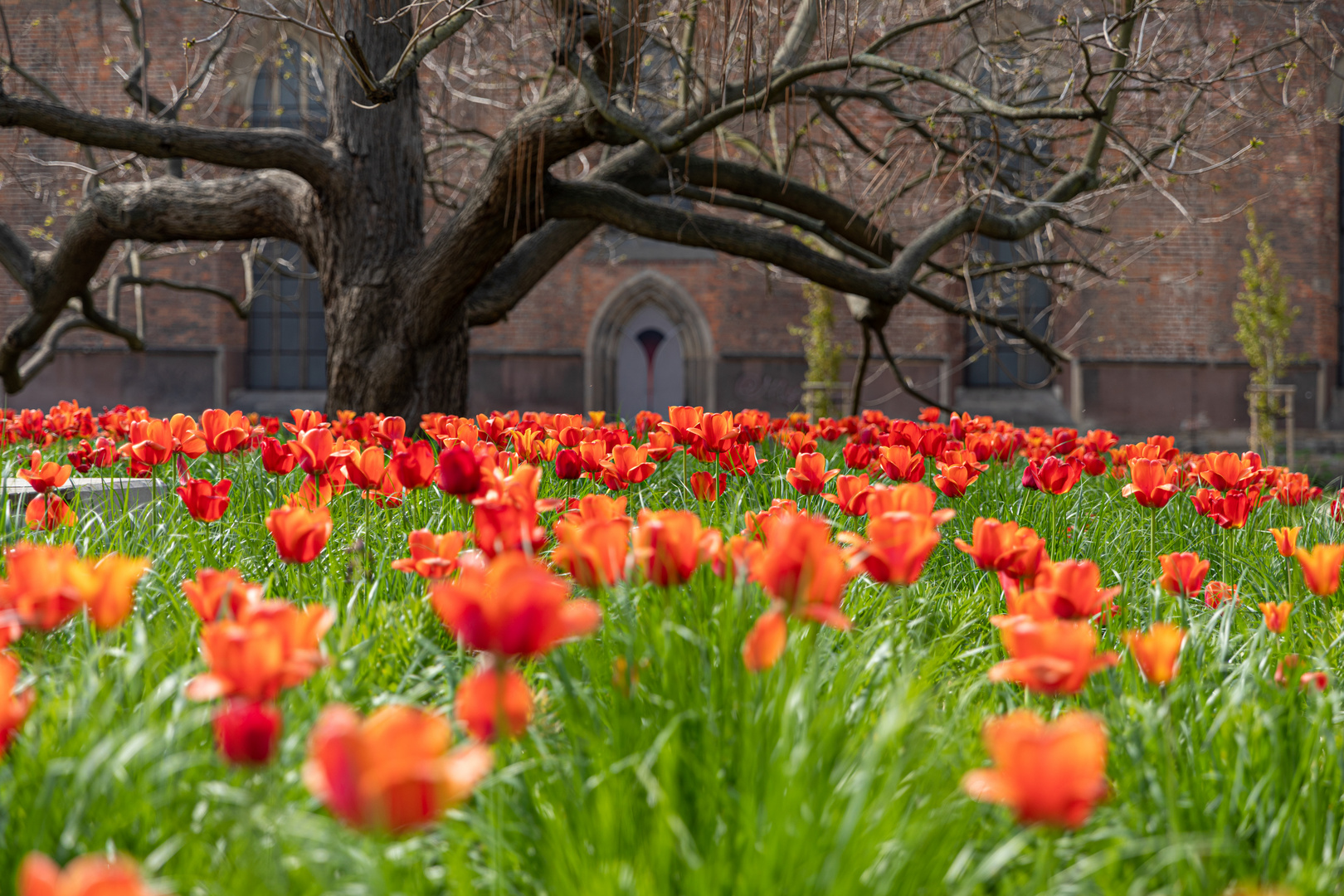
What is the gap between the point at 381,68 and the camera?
19.1ft

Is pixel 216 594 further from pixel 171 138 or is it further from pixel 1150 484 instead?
pixel 171 138

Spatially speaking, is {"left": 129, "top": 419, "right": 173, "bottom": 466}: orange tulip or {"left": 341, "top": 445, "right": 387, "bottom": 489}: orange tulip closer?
{"left": 341, "top": 445, "right": 387, "bottom": 489}: orange tulip

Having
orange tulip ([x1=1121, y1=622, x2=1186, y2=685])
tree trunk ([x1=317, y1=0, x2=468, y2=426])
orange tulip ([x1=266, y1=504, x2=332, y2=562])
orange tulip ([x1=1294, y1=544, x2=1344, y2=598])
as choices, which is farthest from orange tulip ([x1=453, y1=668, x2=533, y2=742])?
tree trunk ([x1=317, y1=0, x2=468, y2=426])

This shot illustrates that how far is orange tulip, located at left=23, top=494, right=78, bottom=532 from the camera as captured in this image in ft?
6.54

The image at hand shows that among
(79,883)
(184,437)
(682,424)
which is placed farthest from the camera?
(682,424)

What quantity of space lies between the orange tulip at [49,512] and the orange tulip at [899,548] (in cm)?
158

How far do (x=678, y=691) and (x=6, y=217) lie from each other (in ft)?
55.6

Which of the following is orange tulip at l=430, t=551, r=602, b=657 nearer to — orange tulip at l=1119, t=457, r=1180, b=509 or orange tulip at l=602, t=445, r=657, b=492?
orange tulip at l=602, t=445, r=657, b=492

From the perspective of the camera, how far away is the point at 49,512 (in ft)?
6.85

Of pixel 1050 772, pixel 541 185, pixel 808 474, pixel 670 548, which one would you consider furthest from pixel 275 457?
pixel 541 185

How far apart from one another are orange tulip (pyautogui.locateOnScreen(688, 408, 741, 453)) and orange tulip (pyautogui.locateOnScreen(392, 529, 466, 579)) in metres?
1.00

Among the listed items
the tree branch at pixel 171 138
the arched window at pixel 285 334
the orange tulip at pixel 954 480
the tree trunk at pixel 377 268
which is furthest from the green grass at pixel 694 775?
the arched window at pixel 285 334

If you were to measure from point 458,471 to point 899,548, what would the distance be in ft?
2.20

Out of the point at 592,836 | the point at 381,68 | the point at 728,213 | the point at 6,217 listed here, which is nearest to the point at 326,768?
the point at 592,836
